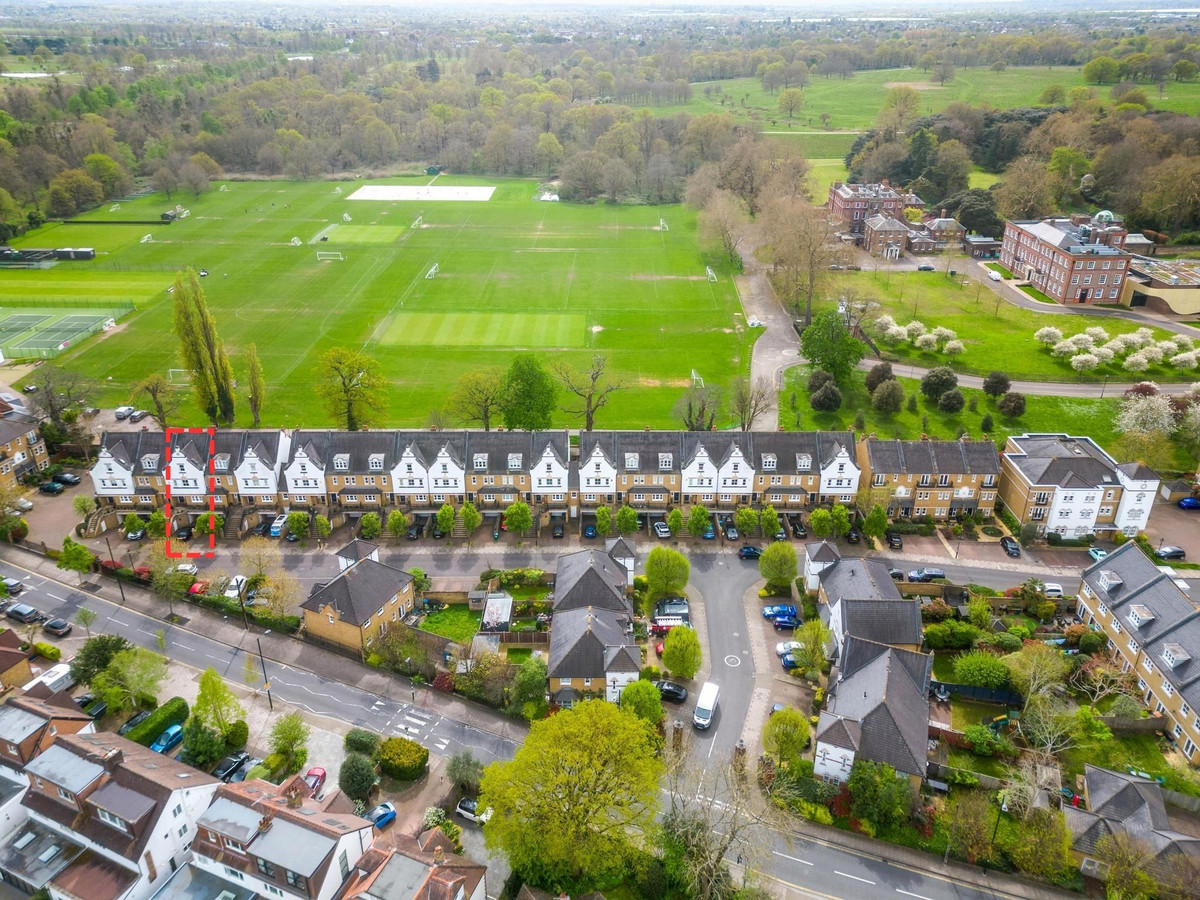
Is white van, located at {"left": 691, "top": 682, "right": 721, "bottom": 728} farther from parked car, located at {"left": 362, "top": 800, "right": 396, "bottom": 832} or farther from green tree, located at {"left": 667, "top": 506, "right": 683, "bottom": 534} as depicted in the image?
green tree, located at {"left": 667, "top": 506, "right": 683, "bottom": 534}

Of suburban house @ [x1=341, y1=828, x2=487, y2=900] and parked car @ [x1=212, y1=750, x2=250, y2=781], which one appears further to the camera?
parked car @ [x1=212, y1=750, x2=250, y2=781]

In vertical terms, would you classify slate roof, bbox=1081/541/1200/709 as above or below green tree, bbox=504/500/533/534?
above

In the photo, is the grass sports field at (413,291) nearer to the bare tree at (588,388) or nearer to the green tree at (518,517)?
the bare tree at (588,388)

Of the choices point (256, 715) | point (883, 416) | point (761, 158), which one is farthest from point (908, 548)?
point (761, 158)

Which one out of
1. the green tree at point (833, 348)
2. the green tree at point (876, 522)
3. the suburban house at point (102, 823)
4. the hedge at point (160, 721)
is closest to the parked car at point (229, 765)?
the suburban house at point (102, 823)

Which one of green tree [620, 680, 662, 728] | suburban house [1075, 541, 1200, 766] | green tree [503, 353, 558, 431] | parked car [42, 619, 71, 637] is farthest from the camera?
green tree [503, 353, 558, 431]

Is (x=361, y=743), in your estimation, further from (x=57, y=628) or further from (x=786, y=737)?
(x=57, y=628)

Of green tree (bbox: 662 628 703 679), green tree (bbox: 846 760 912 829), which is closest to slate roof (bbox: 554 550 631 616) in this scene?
green tree (bbox: 662 628 703 679)

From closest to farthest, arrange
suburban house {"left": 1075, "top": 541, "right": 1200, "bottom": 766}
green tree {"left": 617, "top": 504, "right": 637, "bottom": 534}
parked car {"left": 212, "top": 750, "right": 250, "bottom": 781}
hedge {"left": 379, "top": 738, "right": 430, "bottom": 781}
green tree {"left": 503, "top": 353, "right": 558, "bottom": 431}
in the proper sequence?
hedge {"left": 379, "top": 738, "right": 430, "bottom": 781}
parked car {"left": 212, "top": 750, "right": 250, "bottom": 781}
suburban house {"left": 1075, "top": 541, "right": 1200, "bottom": 766}
green tree {"left": 617, "top": 504, "right": 637, "bottom": 534}
green tree {"left": 503, "top": 353, "right": 558, "bottom": 431}

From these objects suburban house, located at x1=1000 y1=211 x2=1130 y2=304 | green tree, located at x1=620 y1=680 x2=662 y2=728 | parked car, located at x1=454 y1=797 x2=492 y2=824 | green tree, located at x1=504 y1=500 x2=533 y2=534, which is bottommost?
parked car, located at x1=454 y1=797 x2=492 y2=824
